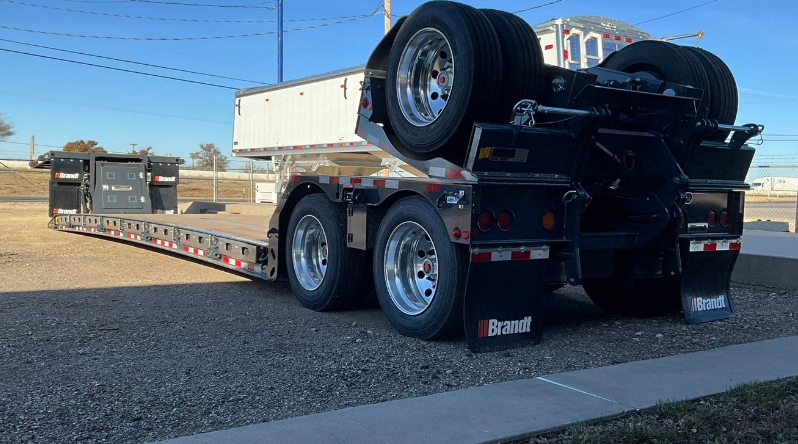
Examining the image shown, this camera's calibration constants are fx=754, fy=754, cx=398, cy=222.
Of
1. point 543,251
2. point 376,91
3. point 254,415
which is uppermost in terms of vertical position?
point 376,91

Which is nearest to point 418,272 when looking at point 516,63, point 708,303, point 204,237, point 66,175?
point 516,63

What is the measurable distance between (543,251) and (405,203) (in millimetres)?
1211

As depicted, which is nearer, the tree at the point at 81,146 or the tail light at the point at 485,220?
the tail light at the point at 485,220

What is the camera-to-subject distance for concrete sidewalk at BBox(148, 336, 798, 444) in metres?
3.78

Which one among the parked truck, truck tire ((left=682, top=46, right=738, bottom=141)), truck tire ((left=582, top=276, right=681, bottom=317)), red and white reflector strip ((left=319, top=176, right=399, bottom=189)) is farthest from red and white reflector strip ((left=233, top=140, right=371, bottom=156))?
truck tire ((left=682, top=46, right=738, bottom=141))

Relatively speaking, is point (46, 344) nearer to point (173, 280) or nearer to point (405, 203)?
point (405, 203)

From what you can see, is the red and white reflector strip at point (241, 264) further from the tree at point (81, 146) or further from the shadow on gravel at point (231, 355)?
the tree at point (81, 146)

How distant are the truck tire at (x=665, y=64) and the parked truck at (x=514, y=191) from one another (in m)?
0.02

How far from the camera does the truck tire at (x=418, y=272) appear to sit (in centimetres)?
579

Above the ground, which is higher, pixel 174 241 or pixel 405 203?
pixel 405 203

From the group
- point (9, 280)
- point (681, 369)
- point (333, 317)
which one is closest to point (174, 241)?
point (9, 280)

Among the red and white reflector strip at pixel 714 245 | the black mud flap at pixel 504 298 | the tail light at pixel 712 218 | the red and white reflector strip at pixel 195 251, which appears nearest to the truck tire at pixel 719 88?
the tail light at pixel 712 218

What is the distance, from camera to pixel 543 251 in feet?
19.3

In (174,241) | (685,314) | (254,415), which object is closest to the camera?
(254,415)
